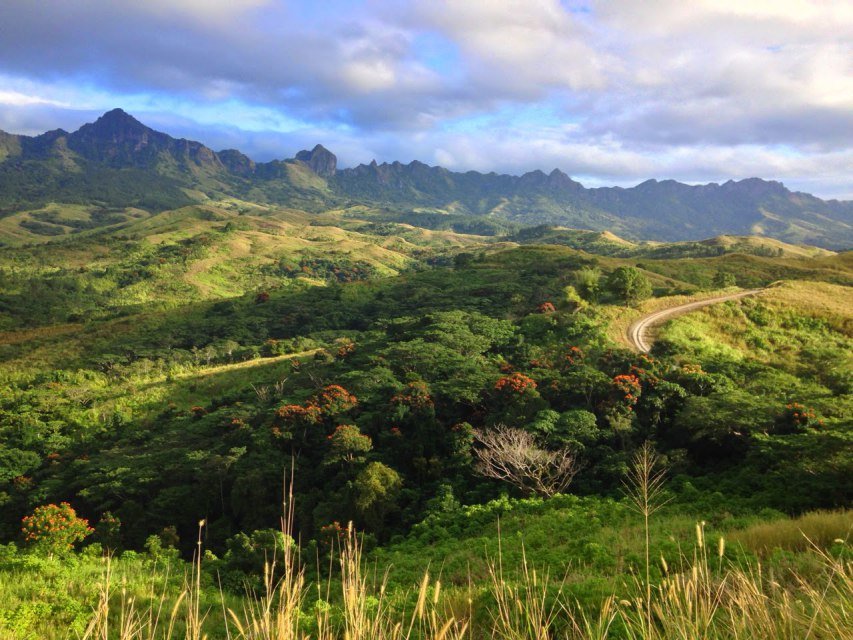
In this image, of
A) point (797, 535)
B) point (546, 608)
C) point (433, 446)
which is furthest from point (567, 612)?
point (433, 446)

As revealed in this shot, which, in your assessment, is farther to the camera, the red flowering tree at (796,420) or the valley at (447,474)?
the red flowering tree at (796,420)

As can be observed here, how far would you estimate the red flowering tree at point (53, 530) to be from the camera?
1894cm

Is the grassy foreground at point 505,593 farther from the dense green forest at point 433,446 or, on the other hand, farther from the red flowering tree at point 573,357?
the red flowering tree at point 573,357

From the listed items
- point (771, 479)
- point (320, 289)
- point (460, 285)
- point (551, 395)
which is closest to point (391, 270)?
point (320, 289)

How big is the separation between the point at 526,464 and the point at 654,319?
24.9 meters

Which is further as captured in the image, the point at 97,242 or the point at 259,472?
the point at 97,242

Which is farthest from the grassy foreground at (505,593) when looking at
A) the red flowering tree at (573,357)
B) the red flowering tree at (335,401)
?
the red flowering tree at (573,357)

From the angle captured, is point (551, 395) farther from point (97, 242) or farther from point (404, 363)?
point (97, 242)

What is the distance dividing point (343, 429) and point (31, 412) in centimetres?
3155

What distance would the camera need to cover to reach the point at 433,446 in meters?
25.0

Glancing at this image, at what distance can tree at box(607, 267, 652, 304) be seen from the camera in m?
43.7

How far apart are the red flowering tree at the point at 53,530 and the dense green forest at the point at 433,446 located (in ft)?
0.31

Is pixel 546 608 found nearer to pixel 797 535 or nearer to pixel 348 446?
pixel 797 535

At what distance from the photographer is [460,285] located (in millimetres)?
77750
